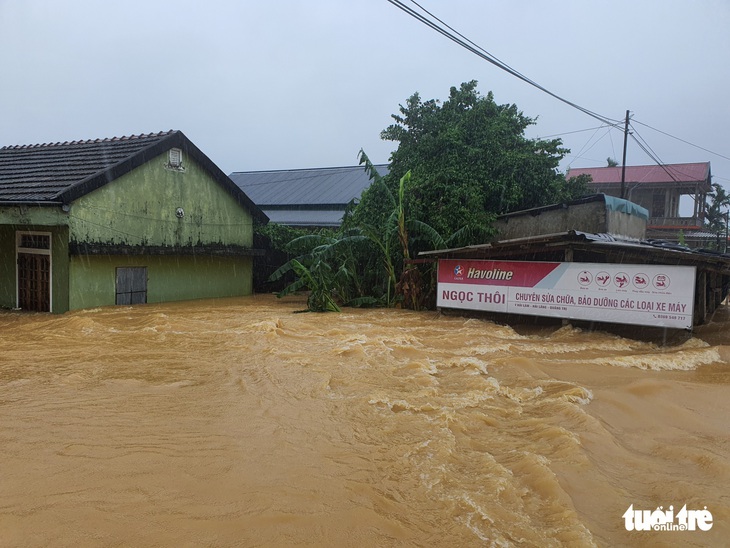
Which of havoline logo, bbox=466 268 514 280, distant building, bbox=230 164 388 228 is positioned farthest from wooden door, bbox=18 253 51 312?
distant building, bbox=230 164 388 228

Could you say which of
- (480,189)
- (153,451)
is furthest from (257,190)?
(153,451)

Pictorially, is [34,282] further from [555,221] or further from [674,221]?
[674,221]

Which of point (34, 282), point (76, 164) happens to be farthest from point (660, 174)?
point (34, 282)

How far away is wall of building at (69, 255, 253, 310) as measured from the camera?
1401 cm

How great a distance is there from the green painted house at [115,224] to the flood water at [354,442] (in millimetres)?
4158

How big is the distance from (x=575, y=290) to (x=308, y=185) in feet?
61.1

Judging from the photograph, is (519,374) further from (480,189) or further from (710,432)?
(480,189)

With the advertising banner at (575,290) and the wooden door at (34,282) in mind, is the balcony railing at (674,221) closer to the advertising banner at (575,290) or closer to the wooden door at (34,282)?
the advertising banner at (575,290)

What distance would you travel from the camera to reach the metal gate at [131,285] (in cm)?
1513

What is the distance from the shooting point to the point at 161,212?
1598 centimetres

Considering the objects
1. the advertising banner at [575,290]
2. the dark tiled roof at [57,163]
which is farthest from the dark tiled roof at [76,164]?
the advertising banner at [575,290]

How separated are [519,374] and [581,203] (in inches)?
358

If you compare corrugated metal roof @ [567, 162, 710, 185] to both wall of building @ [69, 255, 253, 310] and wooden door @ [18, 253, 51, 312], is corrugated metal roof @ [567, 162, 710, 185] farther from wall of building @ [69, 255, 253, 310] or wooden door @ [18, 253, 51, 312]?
wooden door @ [18, 253, 51, 312]

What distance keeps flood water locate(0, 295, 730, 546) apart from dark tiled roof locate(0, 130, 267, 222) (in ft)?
15.8
